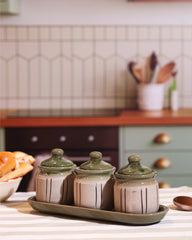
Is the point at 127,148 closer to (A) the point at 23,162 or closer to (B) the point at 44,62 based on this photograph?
(B) the point at 44,62

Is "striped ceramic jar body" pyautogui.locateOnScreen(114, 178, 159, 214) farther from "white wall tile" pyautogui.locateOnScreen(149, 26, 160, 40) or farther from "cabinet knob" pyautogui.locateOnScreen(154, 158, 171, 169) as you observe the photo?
"white wall tile" pyautogui.locateOnScreen(149, 26, 160, 40)

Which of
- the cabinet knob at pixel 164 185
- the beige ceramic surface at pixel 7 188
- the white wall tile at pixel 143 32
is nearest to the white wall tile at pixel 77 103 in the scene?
the white wall tile at pixel 143 32

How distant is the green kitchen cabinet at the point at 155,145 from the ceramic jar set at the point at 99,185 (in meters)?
1.53

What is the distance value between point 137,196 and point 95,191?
0.38 feet

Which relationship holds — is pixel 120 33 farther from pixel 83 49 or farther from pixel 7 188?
pixel 7 188

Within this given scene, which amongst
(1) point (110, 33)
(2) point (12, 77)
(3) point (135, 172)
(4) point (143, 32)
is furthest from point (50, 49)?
(3) point (135, 172)

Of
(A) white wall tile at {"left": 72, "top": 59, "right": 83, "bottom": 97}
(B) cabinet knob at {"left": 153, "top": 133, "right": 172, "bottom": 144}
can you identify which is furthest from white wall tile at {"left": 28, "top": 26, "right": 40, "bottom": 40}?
(B) cabinet knob at {"left": 153, "top": 133, "right": 172, "bottom": 144}

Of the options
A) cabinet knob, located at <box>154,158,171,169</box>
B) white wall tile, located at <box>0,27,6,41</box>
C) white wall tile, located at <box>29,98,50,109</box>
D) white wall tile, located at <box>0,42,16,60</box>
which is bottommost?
cabinet knob, located at <box>154,158,171,169</box>

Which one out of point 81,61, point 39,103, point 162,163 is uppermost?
point 81,61

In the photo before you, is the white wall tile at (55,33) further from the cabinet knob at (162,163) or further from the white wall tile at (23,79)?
the cabinet knob at (162,163)

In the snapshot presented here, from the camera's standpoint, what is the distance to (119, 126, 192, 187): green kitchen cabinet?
280 centimetres

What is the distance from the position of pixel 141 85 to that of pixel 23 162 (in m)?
1.85

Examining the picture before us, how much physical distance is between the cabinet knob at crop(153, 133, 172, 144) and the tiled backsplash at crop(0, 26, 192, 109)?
0.73 m

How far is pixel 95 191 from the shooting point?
1185mm
